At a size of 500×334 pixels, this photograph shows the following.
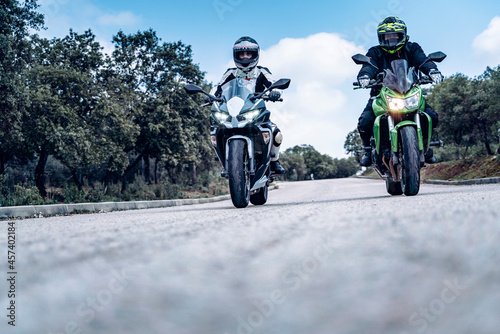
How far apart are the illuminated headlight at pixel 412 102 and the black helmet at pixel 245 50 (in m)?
2.41

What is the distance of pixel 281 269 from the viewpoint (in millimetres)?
591

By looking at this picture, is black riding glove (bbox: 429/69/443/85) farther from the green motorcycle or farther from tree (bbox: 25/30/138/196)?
tree (bbox: 25/30/138/196)

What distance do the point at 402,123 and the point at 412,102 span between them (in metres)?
0.45

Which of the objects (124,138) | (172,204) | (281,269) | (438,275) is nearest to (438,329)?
(438,275)

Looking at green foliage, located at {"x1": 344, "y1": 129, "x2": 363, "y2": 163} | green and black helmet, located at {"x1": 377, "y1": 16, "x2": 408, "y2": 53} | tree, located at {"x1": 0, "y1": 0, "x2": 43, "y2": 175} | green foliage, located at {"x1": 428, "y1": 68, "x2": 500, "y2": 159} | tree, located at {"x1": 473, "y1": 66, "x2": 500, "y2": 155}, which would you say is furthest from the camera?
green foliage, located at {"x1": 344, "y1": 129, "x2": 363, "y2": 163}

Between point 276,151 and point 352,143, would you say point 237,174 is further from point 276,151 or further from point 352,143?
point 352,143

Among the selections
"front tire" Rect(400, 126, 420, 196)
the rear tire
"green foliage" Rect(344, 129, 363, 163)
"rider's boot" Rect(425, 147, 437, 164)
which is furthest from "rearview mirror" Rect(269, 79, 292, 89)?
"green foliage" Rect(344, 129, 363, 163)

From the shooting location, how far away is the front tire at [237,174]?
4715 millimetres

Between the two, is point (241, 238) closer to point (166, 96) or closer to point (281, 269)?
point (281, 269)

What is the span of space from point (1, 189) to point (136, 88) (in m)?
11.0

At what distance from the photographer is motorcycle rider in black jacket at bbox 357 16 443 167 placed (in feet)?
17.6

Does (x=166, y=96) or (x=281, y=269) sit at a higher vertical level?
(x=166, y=96)

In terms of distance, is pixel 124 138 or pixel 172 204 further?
pixel 124 138

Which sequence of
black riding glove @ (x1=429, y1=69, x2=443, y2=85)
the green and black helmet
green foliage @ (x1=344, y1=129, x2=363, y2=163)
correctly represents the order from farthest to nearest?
green foliage @ (x1=344, y1=129, x2=363, y2=163) → the green and black helmet → black riding glove @ (x1=429, y1=69, x2=443, y2=85)
